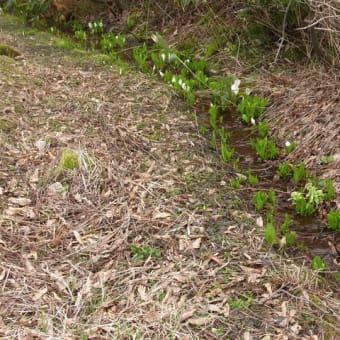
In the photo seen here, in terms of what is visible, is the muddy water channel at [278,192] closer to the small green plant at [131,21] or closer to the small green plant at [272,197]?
the small green plant at [272,197]

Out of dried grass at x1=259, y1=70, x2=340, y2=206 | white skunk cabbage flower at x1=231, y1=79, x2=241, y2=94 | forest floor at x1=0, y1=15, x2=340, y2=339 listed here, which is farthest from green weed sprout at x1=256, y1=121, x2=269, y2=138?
white skunk cabbage flower at x1=231, y1=79, x2=241, y2=94

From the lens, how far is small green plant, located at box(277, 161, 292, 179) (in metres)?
4.92

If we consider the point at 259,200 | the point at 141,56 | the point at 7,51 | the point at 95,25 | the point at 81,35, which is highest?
the point at 259,200

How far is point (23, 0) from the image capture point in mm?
11070

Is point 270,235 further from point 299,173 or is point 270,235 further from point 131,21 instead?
point 131,21

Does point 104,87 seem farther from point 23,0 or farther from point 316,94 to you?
point 23,0

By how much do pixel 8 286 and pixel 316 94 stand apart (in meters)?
4.09

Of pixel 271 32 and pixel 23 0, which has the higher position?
pixel 271 32

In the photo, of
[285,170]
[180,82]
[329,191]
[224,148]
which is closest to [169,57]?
[180,82]

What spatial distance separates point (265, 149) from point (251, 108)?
Result: 35.4 inches

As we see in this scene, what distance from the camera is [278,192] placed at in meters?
4.80

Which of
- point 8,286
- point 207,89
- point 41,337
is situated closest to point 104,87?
point 207,89

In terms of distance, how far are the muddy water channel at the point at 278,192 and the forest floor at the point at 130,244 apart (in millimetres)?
267

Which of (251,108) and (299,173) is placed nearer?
(299,173)
